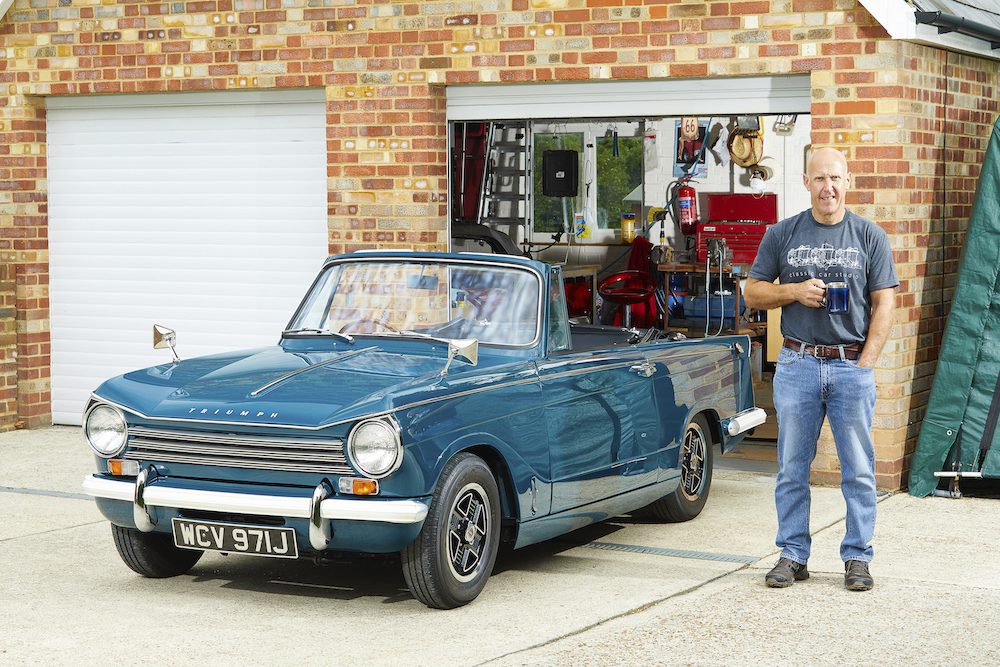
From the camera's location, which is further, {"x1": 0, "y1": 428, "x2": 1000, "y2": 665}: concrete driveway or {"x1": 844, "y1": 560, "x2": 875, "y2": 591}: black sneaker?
{"x1": 844, "y1": 560, "x2": 875, "y2": 591}: black sneaker

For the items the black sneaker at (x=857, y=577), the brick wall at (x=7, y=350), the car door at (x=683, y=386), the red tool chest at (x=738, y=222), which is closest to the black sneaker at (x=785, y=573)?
the black sneaker at (x=857, y=577)

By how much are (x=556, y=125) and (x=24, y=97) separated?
26.2 ft

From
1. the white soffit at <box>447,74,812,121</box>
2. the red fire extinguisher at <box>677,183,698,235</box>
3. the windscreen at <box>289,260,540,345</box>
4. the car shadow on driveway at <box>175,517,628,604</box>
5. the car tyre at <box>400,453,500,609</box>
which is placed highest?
the white soffit at <box>447,74,812,121</box>

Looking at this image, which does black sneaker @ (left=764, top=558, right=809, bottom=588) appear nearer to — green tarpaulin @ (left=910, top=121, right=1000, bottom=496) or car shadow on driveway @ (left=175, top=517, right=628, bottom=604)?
car shadow on driveway @ (left=175, top=517, right=628, bottom=604)

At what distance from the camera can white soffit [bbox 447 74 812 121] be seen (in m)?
9.47

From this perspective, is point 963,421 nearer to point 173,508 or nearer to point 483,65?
point 483,65

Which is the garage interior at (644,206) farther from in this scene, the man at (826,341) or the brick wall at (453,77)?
the man at (826,341)

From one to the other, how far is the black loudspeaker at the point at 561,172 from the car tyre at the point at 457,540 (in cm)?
1202

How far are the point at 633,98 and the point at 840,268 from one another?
377 centimetres

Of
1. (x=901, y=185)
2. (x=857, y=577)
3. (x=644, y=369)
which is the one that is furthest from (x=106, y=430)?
(x=901, y=185)

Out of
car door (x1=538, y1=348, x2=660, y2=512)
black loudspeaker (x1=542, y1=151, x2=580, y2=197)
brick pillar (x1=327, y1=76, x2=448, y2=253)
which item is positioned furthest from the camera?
black loudspeaker (x1=542, y1=151, x2=580, y2=197)

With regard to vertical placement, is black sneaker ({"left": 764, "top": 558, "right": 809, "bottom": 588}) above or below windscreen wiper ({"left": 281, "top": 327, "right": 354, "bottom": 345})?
below

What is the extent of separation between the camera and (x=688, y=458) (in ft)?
26.7

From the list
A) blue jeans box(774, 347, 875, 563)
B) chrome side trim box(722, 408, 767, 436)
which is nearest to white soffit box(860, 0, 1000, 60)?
chrome side trim box(722, 408, 767, 436)
